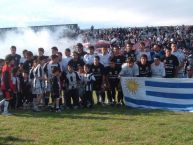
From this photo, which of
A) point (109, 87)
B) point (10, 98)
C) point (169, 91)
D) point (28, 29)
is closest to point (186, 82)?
point (169, 91)

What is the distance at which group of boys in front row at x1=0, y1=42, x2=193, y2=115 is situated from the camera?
13922 millimetres

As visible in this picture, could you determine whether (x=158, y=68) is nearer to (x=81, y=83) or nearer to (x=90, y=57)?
(x=90, y=57)

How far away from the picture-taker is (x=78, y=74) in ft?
46.9

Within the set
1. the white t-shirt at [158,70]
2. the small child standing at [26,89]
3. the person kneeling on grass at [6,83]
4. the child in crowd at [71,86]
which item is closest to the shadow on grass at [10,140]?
the person kneeling on grass at [6,83]

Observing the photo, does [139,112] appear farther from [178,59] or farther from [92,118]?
[178,59]

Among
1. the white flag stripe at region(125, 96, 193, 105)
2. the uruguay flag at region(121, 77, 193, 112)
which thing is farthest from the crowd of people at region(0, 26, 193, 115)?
the white flag stripe at region(125, 96, 193, 105)

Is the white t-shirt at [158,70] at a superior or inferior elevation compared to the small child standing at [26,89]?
superior

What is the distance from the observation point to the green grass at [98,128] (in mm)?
9016

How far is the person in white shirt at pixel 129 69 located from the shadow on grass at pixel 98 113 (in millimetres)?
1162

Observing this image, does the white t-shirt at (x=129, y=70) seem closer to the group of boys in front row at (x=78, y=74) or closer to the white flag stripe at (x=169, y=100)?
the group of boys in front row at (x=78, y=74)

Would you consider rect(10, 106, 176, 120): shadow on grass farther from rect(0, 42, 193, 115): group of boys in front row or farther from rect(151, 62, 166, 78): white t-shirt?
rect(151, 62, 166, 78): white t-shirt

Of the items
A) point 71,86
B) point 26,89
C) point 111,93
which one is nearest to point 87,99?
point 71,86

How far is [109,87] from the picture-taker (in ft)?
48.4

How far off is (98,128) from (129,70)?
4.43 m
